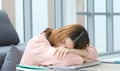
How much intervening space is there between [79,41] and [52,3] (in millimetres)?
3406

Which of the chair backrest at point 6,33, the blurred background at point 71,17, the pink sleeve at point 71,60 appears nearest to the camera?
the pink sleeve at point 71,60

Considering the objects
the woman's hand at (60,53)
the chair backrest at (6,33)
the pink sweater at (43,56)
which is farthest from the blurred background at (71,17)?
the woman's hand at (60,53)

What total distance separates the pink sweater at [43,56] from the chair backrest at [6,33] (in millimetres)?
1078

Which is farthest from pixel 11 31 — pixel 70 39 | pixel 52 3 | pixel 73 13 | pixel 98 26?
pixel 98 26

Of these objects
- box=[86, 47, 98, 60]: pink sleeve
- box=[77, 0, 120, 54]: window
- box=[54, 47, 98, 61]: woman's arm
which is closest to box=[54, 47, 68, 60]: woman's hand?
box=[54, 47, 98, 61]: woman's arm

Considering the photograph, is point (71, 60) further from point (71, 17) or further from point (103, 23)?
point (103, 23)

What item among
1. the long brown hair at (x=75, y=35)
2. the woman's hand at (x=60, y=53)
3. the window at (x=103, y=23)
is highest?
the long brown hair at (x=75, y=35)

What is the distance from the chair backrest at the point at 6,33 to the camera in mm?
2650

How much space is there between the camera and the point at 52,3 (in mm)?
4852

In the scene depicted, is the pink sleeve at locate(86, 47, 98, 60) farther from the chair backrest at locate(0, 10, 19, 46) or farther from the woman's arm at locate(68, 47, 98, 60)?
the chair backrest at locate(0, 10, 19, 46)

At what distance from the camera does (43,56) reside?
1.49 metres

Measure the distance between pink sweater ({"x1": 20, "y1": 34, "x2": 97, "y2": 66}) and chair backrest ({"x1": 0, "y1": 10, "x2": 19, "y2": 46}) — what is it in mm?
1078

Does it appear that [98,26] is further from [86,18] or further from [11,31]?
[11,31]

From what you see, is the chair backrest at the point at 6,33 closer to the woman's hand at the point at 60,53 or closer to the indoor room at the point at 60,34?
the indoor room at the point at 60,34
